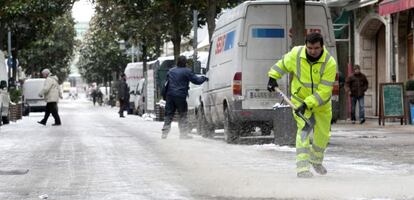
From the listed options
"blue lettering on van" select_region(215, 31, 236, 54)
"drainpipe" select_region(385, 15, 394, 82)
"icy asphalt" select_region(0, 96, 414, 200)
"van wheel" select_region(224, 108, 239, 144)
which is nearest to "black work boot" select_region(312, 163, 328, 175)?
"icy asphalt" select_region(0, 96, 414, 200)

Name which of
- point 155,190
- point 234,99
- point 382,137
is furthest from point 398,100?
point 155,190

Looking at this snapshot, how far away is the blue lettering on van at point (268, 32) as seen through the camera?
15.9 meters

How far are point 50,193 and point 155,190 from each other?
1021 mm

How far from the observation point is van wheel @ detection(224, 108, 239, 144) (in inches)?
650

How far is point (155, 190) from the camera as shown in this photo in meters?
8.77

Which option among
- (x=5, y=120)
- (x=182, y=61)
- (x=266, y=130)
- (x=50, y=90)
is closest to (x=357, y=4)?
(x=50, y=90)

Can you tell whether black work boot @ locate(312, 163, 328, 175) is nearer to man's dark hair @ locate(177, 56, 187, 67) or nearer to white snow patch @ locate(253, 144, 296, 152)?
white snow patch @ locate(253, 144, 296, 152)

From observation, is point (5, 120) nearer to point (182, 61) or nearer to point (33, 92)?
point (182, 61)

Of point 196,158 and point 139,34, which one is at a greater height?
point 139,34

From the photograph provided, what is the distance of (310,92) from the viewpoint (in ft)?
32.7

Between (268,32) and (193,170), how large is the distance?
561cm

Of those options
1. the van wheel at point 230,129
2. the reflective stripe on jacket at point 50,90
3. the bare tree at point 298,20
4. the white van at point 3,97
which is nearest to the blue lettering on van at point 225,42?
the van wheel at point 230,129

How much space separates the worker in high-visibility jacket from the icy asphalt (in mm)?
291

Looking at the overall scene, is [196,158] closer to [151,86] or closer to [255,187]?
[255,187]
